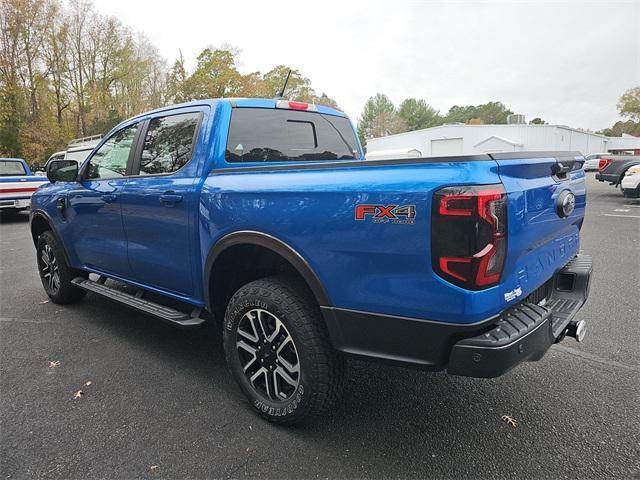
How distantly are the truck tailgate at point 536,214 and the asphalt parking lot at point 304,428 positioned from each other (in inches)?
34.8

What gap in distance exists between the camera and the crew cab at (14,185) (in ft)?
40.8

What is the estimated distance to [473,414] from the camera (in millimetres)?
2650

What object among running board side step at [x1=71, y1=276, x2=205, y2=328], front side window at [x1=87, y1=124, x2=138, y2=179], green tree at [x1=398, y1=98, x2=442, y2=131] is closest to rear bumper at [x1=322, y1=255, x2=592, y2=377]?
running board side step at [x1=71, y1=276, x2=205, y2=328]

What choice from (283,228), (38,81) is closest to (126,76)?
(38,81)

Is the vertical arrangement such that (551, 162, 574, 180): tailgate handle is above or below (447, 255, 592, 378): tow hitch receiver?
above

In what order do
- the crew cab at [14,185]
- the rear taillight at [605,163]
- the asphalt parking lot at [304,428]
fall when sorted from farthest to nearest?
the rear taillight at [605,163], the crew cab at [14,185], the asphalt parking lot at [304,428]

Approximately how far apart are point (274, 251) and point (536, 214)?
4.44 ft

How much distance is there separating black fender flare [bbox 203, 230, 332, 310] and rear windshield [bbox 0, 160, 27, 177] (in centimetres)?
1319

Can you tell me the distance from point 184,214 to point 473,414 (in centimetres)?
225

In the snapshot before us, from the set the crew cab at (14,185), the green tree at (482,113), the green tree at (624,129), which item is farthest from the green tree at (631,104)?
the crew cab at (14,185)

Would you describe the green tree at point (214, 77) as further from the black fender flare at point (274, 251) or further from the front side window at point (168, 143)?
the black fender flare at point (274, 251)

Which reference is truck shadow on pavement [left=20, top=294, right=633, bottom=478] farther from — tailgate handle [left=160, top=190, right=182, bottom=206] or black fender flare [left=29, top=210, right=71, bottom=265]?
black fender flare [left=29, top=210, right=71, bottom=265]

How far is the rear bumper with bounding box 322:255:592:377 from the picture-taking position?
1.87 meters

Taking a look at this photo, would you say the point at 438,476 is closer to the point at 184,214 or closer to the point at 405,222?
the point at 405,222
